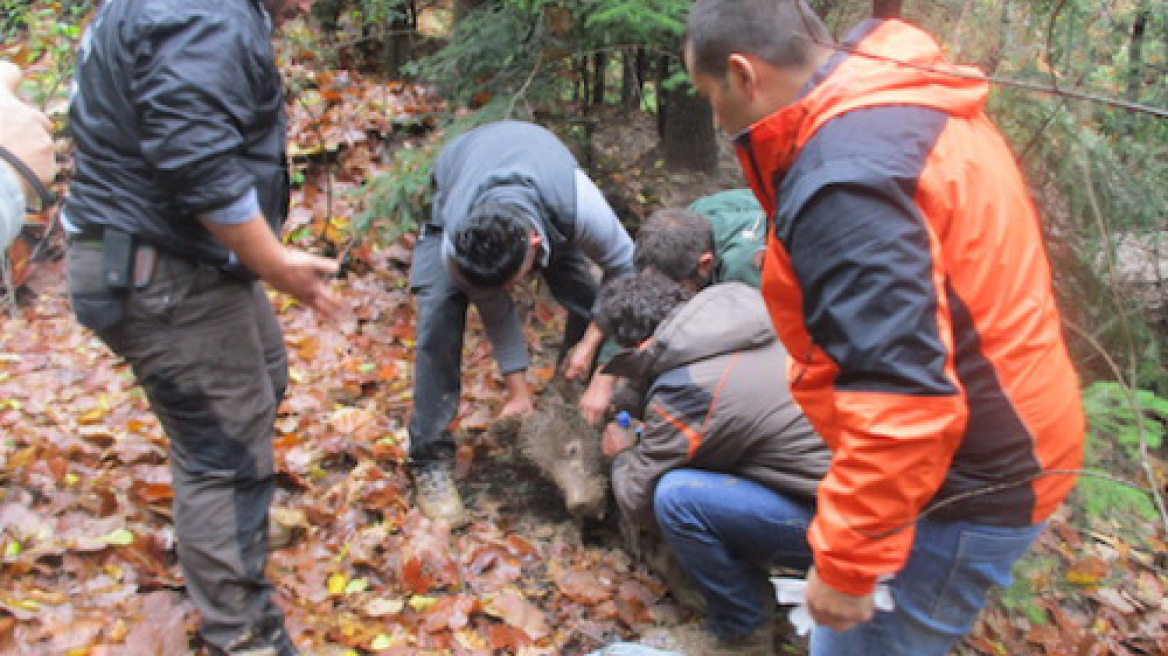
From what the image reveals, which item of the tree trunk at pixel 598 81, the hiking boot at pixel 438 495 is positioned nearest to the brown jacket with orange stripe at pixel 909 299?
the hiking boot at pixel 438 495

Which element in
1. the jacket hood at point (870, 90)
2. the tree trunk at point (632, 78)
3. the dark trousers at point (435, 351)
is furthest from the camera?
the tree trunk at point (632, 78)

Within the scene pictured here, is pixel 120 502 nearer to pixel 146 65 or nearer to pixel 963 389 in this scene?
pixel 146 65

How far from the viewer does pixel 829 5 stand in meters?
4.38

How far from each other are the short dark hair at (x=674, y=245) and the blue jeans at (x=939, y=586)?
5.09 ft

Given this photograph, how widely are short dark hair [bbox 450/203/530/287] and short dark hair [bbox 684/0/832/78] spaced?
1.43m

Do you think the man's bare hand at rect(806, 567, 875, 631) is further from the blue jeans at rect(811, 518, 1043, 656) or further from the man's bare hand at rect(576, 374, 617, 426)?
the man's bare hand at rect(576, 374, 617, 426)

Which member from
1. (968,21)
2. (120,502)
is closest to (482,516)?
(120,502)

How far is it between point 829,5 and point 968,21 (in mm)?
914

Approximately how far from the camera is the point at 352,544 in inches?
128

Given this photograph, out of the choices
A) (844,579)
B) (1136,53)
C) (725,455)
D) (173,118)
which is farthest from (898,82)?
(1136,53)

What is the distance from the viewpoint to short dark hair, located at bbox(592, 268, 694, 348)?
302 centimetres

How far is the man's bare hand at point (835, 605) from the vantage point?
1.66 meters

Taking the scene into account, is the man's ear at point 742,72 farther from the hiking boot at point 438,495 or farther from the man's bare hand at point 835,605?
the hiking boot at point 438,495

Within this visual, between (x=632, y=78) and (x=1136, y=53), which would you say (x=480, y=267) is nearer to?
(x=632, y=78)
